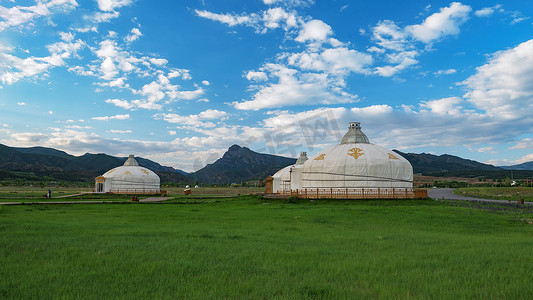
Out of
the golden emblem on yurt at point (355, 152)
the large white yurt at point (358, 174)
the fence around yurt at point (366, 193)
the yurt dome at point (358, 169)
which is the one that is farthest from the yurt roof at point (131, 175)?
the golden emblem on yurt at point (355, 152)

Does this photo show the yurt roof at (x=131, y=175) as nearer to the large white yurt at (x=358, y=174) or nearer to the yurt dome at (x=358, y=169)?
the large white yurt at (x=358, y=174)

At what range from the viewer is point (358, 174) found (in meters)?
33.9

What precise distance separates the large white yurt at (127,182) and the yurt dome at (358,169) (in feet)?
118

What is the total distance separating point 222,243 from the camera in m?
8.44

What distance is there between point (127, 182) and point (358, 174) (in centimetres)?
4343

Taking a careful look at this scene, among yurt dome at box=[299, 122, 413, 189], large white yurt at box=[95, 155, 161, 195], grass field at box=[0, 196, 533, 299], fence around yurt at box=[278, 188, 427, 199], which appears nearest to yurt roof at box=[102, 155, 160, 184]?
large white yurt at box=[95, 155, 161, 195]

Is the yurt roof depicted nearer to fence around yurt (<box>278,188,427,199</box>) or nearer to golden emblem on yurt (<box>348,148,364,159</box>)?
fence around yurt (<box>278,188,427,199</box>)

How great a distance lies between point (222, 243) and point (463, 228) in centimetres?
1140

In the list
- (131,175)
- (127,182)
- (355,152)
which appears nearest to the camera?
(355,152)

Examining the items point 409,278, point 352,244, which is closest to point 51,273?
point 409,278

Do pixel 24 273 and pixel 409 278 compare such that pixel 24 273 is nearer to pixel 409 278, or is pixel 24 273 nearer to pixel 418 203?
pixel 409 278

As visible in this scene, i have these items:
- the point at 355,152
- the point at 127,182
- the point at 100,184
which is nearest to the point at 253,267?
the point at 355,152

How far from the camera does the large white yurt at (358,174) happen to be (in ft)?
109

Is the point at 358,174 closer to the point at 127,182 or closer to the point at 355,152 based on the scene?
the point at 355,152
